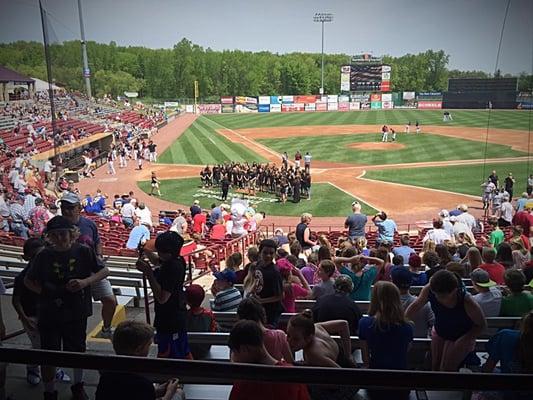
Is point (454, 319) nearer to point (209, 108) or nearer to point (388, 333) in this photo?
point (388, 333)

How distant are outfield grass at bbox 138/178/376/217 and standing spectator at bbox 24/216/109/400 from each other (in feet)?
48.0

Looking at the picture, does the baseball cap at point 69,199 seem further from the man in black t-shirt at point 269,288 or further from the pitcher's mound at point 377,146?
the pitcher's mound at point 377,146

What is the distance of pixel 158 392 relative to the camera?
2.68 m

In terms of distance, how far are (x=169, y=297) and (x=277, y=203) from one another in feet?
53.1

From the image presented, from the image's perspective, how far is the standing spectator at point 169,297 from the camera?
370cm

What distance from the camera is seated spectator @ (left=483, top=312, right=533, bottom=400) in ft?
9.25

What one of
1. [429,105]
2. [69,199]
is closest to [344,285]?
[69,199]

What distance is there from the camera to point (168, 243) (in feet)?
12.2

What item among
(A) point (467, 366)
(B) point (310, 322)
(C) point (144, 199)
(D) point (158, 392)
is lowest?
(C) point (144, 199)

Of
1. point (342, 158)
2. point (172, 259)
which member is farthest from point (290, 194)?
point (172, 259)

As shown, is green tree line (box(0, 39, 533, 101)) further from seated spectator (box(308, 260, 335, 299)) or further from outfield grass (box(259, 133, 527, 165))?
seated spectator (box(308, 260, 335, 299))

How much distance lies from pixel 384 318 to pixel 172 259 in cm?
160

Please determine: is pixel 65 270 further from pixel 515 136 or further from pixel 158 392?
pixel 515 136

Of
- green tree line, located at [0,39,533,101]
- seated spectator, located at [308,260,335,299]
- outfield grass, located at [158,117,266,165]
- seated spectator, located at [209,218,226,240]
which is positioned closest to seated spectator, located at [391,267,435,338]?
seated spectator, located at [308,260,335,299]
